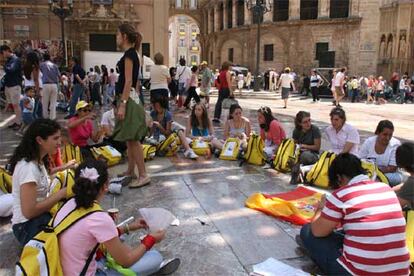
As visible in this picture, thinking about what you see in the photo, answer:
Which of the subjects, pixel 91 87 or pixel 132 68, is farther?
pixel 91 87

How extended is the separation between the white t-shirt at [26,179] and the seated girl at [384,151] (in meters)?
3.86

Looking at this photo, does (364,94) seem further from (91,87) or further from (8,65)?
(8,65)

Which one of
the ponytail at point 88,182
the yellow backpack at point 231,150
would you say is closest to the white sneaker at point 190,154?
the yellow backpack at point 231,150

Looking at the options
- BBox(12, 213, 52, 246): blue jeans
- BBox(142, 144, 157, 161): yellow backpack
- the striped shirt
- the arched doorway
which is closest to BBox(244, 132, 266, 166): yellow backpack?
BBox(142, 144, 157, 161): yellow backpack

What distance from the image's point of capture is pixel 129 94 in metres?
5.02

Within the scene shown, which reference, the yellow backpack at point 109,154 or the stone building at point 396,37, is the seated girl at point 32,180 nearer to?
the yellow backpack at point 109,154

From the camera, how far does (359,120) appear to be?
13336 mm

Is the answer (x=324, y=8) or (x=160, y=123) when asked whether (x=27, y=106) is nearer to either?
(x=160, y=123)

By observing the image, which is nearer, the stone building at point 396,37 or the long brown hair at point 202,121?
the long brown hair at point 202,121

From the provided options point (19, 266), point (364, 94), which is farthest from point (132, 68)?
A: point (364, 94)

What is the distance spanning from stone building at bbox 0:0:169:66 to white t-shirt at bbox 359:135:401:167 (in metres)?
19.1

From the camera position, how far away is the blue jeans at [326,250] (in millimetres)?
3041

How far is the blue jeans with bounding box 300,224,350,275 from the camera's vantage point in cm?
304

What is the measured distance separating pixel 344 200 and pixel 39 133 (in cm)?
223
